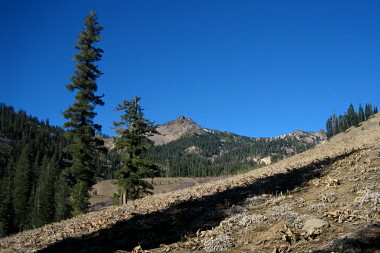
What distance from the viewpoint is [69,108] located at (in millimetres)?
29594

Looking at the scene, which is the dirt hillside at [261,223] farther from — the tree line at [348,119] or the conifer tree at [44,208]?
the tree line at [348,119]

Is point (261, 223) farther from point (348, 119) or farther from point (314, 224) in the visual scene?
point (348, 119)

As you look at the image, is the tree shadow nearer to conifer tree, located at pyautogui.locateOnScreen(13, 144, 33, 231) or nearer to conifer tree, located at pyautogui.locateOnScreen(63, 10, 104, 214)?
conifer tree, located at pyautogui.locateOnScreen(63, 10, 104, 214)

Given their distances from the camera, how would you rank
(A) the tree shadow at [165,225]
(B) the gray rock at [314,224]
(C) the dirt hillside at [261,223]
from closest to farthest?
1. (C) the dirt hillside at [261,223]
2. (B) the gray rock at [314,224]
3. (A) the tree shadow at [165,225]

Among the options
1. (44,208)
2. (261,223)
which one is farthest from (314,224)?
(44,208)

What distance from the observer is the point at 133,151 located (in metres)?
35.2

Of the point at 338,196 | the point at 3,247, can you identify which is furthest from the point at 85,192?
the point at 338,196

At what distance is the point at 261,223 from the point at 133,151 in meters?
25.8

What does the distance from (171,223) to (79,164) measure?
58.4 feet

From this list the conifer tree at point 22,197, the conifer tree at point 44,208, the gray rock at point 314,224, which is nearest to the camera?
the gray rock at point 314,224

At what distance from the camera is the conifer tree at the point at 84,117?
28.9 m

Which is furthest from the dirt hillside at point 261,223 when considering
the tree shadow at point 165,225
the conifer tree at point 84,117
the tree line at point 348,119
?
the tree line at point 348,119

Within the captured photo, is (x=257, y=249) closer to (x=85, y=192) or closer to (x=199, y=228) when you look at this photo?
(x=199, y=228)

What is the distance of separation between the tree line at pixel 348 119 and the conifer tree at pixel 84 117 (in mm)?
147322
